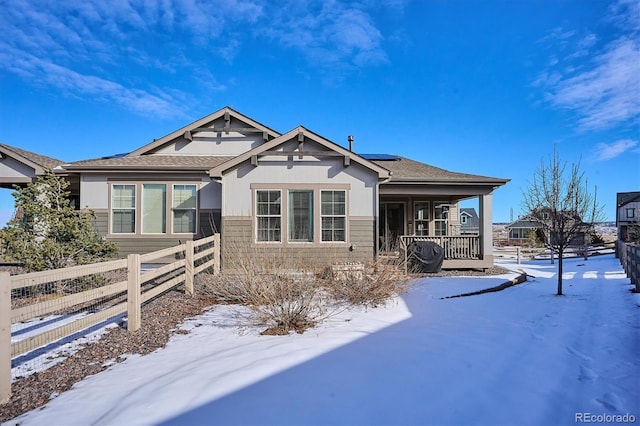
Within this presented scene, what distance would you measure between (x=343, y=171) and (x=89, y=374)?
26.4 feet

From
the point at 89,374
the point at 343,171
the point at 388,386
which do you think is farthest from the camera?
the point at 343,171

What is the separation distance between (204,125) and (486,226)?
10.9 meters

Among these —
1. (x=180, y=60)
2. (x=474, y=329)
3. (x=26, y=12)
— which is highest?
(x=180, y=60)

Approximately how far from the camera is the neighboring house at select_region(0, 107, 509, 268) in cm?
1015

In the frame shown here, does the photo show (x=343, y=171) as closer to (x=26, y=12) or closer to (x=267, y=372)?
(x=267, y=372)

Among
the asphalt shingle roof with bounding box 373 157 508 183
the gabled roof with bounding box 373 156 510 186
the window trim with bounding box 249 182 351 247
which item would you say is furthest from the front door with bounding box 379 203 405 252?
the window trim with bounding box 249 182 351 247

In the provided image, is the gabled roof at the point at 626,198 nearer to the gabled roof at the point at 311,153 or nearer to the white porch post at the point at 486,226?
the white porch post at the point at 486,226

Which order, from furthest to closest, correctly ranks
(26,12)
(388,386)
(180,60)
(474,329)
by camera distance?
(180,60) < (26,12) < (474,329) < (388,386)

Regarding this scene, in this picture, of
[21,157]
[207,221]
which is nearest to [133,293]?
[207,221]

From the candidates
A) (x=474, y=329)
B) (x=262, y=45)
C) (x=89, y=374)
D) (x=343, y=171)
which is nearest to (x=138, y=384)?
(x=89, y=374)

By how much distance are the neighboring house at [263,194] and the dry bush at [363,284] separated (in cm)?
255

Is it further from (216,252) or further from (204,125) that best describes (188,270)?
(204,125)

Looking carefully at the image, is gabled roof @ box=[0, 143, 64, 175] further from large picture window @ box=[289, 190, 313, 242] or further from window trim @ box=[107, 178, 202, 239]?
large picture window @ box=[289, 190, 313, 242]

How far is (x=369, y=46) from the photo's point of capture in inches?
515
